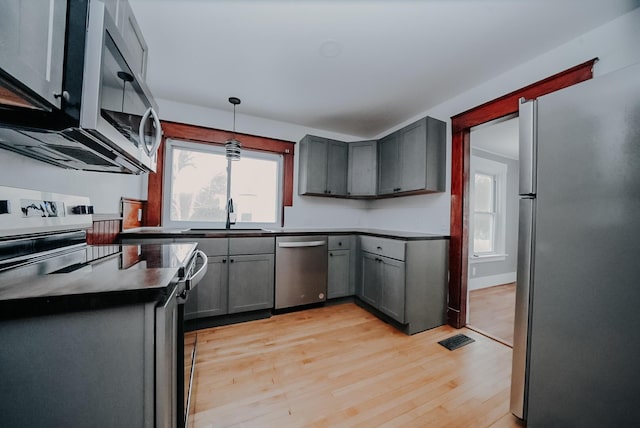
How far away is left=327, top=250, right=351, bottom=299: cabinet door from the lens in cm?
282

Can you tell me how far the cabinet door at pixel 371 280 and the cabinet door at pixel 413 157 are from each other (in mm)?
885

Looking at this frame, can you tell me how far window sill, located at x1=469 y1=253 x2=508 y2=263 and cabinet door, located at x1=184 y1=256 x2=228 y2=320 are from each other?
3.49 meters

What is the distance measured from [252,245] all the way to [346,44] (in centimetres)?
192

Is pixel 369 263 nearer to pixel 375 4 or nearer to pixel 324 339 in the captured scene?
pixel 324 339

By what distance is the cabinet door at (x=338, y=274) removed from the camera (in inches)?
111

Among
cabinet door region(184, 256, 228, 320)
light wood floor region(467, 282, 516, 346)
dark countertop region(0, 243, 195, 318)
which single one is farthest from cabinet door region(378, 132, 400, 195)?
A: dark countertop region(0, 243, 195, 318)

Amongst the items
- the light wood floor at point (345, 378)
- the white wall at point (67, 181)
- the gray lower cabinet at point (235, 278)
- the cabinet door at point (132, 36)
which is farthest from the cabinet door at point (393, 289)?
the white wall at point (67, 181)

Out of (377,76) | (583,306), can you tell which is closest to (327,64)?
(377,76)

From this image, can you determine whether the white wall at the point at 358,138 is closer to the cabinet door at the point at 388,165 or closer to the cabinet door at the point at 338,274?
the cabinet door at the point at 388,165

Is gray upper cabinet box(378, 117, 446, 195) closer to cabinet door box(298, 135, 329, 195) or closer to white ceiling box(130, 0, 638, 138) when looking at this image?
white ceiling box(130, 0, 638, 138)

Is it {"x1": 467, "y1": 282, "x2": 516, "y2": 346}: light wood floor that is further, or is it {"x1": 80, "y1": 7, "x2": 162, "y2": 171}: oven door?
{"x1": 467, "y1": 282, "x2": 516, "y2": 346}: light wood floor

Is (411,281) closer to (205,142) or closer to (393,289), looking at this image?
(393,289)

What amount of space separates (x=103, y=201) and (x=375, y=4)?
2.30 meters

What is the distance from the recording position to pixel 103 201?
179cm
